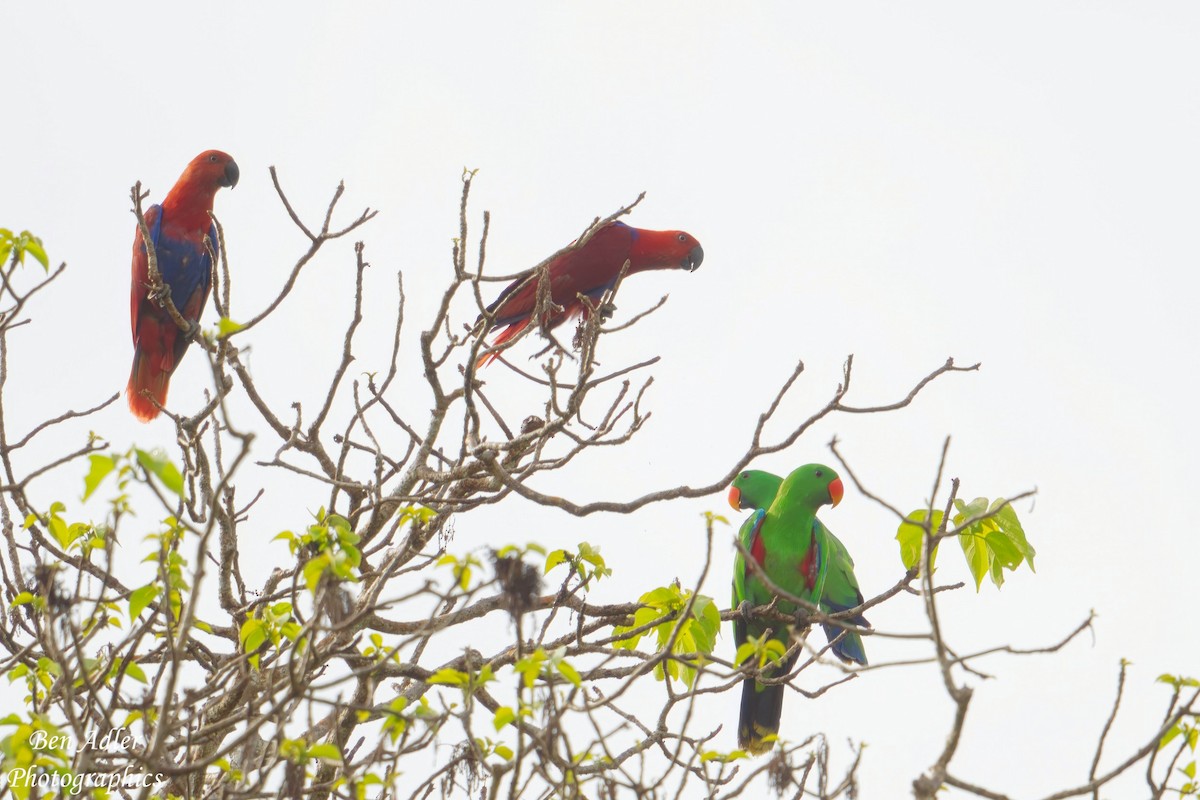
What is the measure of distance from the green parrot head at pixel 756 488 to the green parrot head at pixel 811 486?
0.37 meters

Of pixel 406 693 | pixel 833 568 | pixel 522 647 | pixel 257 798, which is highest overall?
pixel 833 568

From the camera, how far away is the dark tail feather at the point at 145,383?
6.53 metres

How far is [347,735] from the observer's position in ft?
12.3

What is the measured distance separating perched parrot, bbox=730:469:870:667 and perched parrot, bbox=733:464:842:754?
0.33 feet

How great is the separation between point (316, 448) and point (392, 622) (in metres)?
0.68

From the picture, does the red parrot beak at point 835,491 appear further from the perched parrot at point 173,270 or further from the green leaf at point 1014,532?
the perched parrot at point 173,270

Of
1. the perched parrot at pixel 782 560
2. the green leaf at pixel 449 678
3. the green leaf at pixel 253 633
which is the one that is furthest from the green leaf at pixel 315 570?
the perched parrot at pixel 782 560

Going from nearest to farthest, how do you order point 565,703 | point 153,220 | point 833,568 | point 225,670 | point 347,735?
point 565,703
point 225,670
point 347,735
point 833,568
point 153,220

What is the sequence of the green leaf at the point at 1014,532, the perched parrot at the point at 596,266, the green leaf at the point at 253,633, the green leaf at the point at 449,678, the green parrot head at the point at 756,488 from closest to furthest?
the green leaf at the point at 449,678
the green leaf at the point at 253,633
the green leaf at the point at 1014,532
the green parrot head at the point at 756,488
the perched parrot at the point at 596,266

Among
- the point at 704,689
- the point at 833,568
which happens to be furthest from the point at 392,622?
the point at 833,568

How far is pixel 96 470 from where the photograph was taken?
1.99m

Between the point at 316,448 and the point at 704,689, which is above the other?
the point at 316,448

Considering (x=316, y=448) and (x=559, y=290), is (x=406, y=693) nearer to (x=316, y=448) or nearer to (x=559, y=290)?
(x=316, y=448)

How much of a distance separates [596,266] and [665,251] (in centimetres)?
62
